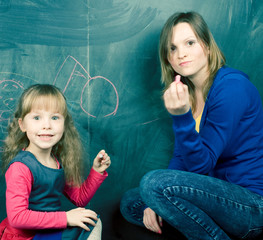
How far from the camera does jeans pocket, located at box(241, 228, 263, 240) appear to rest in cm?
125

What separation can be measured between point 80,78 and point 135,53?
30cm

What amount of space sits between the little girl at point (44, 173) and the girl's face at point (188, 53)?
0.51 m

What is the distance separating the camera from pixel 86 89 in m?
1.66

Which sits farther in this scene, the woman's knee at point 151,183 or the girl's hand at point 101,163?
the girl's hand at point 101,163

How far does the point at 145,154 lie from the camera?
5.93ft

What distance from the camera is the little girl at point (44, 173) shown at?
1.12m

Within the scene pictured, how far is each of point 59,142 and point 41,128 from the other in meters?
→ 0.21

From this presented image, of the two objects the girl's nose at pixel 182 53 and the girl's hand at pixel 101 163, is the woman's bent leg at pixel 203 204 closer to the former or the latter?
the girl's hand at pixel 101 163

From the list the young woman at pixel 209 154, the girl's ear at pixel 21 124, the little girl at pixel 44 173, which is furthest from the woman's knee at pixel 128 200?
the girl's ear at pixel 21 124

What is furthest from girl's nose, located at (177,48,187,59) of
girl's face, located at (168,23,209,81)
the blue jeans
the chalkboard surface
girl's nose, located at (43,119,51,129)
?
girl's nose, located at (43,119,51,129)

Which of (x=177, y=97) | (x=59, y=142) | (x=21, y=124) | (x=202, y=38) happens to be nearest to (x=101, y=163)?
(x=59, y=142)

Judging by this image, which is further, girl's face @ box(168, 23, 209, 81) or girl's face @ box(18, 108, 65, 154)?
girl's face @ box(168, 23, 209, 81)

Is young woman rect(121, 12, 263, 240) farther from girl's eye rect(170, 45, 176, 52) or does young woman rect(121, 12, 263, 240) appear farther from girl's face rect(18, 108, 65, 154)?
girl's face rect(18, 108, 65, 154)

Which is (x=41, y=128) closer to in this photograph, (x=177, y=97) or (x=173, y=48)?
(x=177, y=97)
